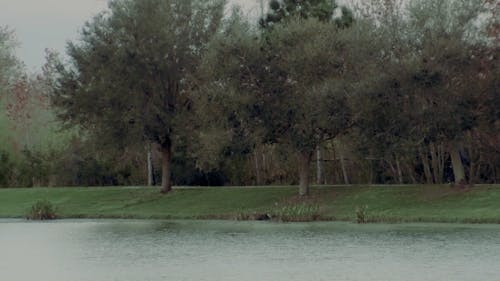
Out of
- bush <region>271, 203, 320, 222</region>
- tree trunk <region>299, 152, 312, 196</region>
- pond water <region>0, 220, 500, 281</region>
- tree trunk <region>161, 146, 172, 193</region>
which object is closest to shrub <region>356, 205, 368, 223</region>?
pond water <region>0, 220, 500, 281</region>

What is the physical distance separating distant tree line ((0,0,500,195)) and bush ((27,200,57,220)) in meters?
6.42

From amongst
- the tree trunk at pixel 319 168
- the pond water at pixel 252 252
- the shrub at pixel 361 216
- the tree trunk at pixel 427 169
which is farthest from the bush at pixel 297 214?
the tree trunk at pixel 319 168

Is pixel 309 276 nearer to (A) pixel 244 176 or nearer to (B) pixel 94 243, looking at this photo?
(B) pixel 94 243

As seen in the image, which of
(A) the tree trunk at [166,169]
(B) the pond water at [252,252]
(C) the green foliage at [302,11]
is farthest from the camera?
(A) the tree trunk at [166,169]

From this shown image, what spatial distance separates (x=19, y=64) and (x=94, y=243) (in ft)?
250

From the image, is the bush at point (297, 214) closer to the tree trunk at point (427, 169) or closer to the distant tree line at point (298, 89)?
the distant tree line at point (298, 89)

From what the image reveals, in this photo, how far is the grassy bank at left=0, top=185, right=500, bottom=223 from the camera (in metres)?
49.3

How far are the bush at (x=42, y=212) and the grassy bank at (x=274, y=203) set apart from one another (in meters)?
0.96

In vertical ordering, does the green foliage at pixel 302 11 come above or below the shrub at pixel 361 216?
above

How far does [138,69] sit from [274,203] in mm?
11201

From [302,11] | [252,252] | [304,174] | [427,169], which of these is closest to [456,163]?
[427,169]

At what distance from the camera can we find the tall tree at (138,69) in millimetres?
61031

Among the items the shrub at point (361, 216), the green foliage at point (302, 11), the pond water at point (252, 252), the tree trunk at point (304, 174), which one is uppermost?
the green foliage at point (302, 11)

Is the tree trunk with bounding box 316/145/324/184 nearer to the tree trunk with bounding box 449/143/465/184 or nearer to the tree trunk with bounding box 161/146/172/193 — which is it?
the tree trunk with bounding box 161/146/172/193
